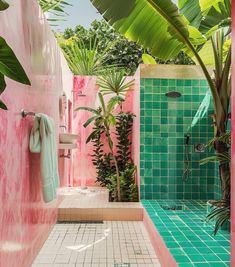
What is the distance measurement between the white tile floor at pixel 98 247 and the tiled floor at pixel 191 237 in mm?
283

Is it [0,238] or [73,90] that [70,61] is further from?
[0,238]

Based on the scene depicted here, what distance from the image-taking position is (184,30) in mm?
2680

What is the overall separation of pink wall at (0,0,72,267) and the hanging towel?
0.07 m

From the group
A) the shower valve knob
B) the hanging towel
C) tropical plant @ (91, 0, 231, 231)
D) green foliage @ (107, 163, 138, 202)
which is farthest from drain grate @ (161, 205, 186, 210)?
the hanging towel

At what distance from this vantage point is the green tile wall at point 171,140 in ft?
13.9

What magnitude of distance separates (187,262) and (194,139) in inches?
95.6

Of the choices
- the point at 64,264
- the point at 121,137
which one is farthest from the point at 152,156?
the point at 64,264

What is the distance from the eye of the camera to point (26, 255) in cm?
245

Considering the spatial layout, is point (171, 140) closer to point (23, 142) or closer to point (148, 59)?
point (148, 59)

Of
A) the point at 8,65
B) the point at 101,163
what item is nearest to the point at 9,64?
the point at 8,65

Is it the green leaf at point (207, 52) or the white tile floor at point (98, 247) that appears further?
the green leaf at point (207, 52)

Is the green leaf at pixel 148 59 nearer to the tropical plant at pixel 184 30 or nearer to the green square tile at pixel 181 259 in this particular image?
the tropical plant at pixel 184 30

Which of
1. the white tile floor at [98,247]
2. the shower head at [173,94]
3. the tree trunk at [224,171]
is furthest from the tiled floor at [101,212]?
the shower head at [173,94]

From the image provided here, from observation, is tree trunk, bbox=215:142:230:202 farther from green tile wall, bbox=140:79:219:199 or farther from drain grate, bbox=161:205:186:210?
green tile wall, bbox=140:79:219:199
